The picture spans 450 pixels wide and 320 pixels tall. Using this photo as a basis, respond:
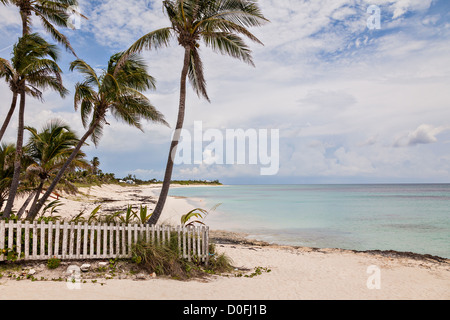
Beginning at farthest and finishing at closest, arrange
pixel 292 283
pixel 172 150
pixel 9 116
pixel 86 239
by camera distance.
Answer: pixel 9 116
pixel 172 150
pixel 292 283
pixel 86 239

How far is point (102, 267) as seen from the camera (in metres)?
8.04

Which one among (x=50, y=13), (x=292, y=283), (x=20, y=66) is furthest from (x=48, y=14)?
(x=292, y=283)

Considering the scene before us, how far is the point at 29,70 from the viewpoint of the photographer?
36.1ft

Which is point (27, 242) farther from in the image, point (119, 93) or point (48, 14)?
point (48, 14)

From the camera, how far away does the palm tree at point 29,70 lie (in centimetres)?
1100

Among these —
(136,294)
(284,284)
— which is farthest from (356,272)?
(136,294)

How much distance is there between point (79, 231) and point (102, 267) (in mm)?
1154

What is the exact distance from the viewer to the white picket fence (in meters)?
7.85

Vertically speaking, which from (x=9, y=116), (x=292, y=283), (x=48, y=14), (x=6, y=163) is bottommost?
(x=292, y=283)

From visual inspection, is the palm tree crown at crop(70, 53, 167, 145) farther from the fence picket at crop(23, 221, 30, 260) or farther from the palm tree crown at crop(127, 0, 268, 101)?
the fence picket at crop(23, 221, 30, 260)

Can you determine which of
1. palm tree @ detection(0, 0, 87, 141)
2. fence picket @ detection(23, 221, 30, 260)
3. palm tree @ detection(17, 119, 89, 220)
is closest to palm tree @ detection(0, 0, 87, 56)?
palm tree @ detection(0, 0, 87, 141)

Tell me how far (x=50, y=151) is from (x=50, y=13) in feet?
19.5
